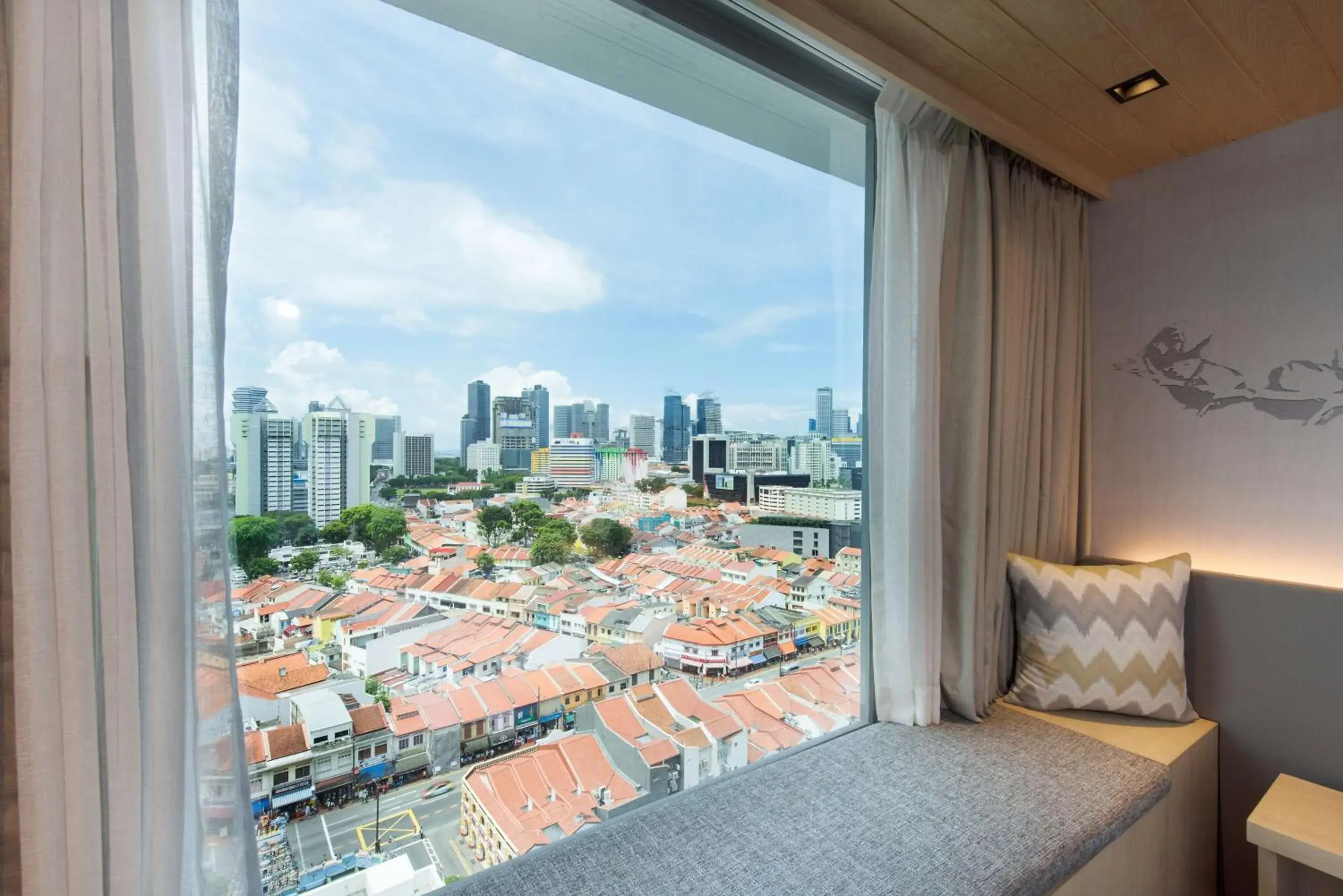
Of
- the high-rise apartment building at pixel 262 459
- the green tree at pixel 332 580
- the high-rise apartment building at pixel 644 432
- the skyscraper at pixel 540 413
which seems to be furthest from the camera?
the high-rise apartment building at pixel 644 432

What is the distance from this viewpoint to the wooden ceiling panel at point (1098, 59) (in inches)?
49.5


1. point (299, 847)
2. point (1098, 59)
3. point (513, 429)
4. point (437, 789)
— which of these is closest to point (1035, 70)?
point (1098, 59)

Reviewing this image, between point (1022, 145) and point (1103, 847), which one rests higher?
point (1022, 145)

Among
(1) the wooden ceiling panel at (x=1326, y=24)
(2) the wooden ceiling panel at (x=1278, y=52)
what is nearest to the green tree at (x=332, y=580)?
(2) the wooden ceiling panel at (x=1278, y=52)

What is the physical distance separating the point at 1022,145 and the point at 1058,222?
0.36 meters

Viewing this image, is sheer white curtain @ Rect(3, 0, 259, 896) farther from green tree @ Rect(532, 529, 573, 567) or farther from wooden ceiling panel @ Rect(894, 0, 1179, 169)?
wooden ceiling panel @ Rect(894, 0, 1179, 169)

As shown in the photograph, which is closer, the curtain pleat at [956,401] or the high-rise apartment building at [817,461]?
the curtain pleat at [956,401]

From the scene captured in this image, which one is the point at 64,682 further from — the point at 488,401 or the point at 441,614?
the point at 488,401

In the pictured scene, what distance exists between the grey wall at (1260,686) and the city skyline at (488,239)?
1.33 meters

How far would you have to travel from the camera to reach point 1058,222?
1.98 m

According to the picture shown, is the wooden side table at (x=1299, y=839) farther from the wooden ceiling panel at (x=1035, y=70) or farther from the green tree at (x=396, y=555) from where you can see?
the green tree at (x=396, y=555)

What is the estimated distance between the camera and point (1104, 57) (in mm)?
1410

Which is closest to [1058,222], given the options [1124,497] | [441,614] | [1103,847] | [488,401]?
[1124,497]

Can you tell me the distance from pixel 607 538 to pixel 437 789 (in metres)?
0.55
